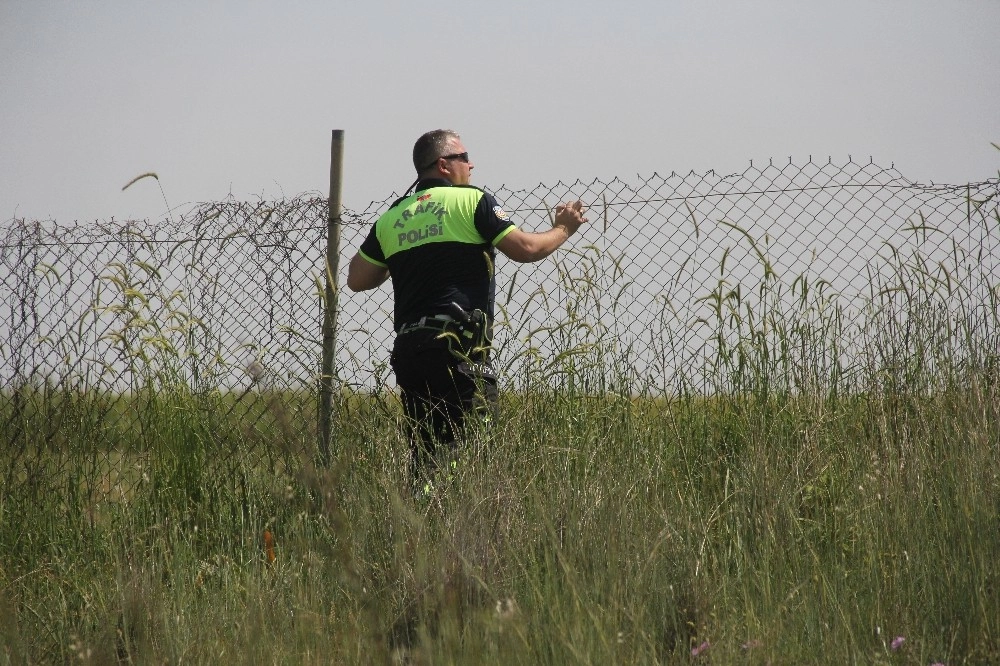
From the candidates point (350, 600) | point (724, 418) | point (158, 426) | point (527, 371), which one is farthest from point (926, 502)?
point (158, 426)

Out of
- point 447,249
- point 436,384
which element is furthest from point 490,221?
point 436,384

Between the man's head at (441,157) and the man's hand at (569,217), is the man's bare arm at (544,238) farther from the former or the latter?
the man's head at (441,157)

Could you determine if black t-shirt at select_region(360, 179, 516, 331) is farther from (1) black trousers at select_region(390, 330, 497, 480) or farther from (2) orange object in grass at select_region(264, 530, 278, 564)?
(2) orange object in grass at select_region(264, 530, 278, 564)

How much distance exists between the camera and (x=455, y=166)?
453 centimetres

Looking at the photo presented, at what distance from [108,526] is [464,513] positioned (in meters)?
1.92

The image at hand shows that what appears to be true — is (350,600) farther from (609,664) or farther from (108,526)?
(108,526)

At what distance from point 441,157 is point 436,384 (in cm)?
113

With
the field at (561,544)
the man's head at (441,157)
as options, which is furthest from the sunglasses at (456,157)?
the field at (561,544)

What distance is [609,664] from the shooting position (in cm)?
240

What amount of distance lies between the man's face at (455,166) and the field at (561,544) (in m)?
1.20

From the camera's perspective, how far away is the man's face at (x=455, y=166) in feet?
14.8

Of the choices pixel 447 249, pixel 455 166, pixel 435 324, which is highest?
pixel 455 166

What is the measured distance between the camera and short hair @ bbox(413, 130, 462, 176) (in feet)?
14.8

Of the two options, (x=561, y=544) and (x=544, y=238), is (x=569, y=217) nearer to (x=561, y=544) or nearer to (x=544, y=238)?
(x=544, y=238)
